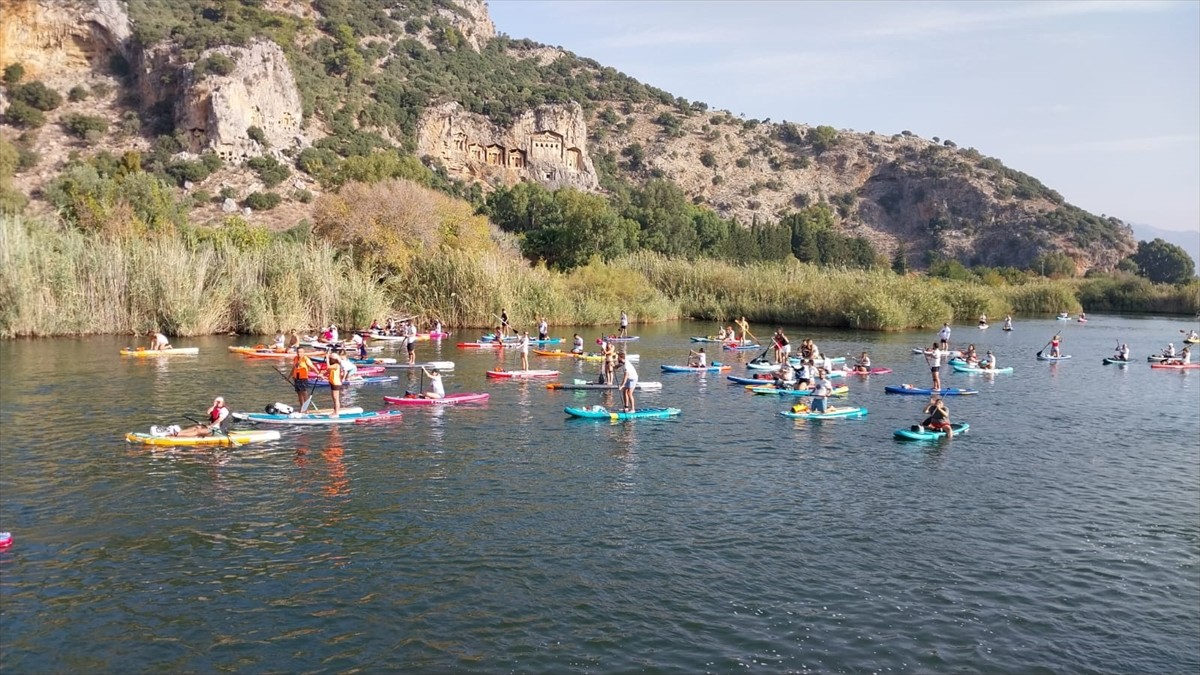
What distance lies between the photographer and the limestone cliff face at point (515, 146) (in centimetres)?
12962

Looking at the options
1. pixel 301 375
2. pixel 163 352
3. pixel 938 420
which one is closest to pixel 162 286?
pixel 163 352

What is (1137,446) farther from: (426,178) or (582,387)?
(426,178)

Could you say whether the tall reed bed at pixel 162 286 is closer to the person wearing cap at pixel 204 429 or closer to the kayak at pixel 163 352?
the kayak at pixel 163 352

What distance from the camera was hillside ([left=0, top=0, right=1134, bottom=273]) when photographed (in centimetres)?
9938

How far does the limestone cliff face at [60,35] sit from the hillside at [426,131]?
→ 17 centimetres


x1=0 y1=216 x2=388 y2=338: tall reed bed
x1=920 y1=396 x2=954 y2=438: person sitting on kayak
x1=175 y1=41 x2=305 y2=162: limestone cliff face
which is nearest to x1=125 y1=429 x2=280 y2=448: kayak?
x1=920 y1=396 x2=954 y2=438: person sitting on kayak

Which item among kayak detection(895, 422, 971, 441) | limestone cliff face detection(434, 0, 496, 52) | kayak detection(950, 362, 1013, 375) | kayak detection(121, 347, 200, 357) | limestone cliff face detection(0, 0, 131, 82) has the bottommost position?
kayak detection(895, 422, 971, 441)

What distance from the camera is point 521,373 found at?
122 ft

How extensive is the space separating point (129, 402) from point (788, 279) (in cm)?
5257

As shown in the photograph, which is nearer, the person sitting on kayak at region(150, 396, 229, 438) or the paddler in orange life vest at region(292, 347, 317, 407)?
the person sitting on kayak at region(150, 396, 229, 438)

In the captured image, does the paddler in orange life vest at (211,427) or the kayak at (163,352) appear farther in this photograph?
the kayak at (163,352)

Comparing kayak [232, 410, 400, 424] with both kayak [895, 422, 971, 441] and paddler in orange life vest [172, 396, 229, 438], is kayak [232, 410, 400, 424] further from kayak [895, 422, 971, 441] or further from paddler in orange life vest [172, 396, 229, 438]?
kayak [895, 422, 971, 441]

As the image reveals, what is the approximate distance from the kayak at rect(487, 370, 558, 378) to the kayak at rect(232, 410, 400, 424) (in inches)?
374

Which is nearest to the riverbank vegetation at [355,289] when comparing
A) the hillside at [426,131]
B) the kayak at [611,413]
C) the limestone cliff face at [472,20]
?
the hillside at [426,131]
